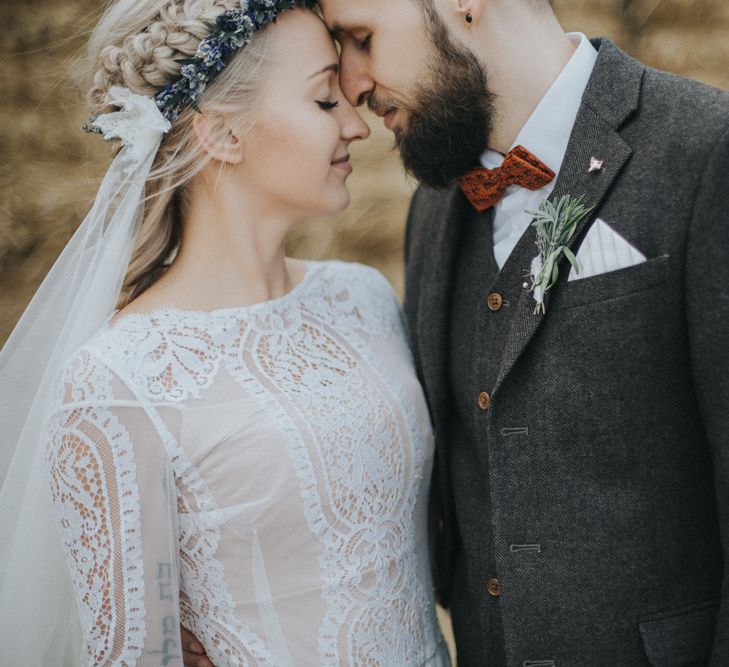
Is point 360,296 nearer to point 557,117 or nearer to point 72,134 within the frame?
point 557,117

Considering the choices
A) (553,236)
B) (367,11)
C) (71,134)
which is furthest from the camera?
(71,134)

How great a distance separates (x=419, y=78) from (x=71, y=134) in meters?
1.43

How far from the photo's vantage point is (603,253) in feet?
5.27

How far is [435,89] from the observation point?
190 centimetres

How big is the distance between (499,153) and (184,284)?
864mm

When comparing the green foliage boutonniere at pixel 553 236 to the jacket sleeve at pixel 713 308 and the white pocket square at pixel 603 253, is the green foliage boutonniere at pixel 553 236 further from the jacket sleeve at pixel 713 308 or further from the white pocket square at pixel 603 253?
the jacket sleeve at pixel 713 308

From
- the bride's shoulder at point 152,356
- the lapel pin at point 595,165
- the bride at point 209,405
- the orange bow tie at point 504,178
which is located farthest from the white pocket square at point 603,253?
the bride's shoulder at point 152,356

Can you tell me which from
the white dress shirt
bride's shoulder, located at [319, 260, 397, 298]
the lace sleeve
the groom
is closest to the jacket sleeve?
the groom

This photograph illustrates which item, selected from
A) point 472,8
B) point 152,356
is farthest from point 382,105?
point 152,356

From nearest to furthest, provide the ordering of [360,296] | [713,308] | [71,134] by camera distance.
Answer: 1. [713,308]
2. [360,296]
3. [71,134]

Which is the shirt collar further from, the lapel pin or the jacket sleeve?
the jacket sleeve

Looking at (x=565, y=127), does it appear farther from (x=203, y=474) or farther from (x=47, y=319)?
(x=47, y=319)

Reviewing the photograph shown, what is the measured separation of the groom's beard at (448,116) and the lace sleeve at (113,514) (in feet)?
3.09

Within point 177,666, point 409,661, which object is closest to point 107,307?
point 177,666
